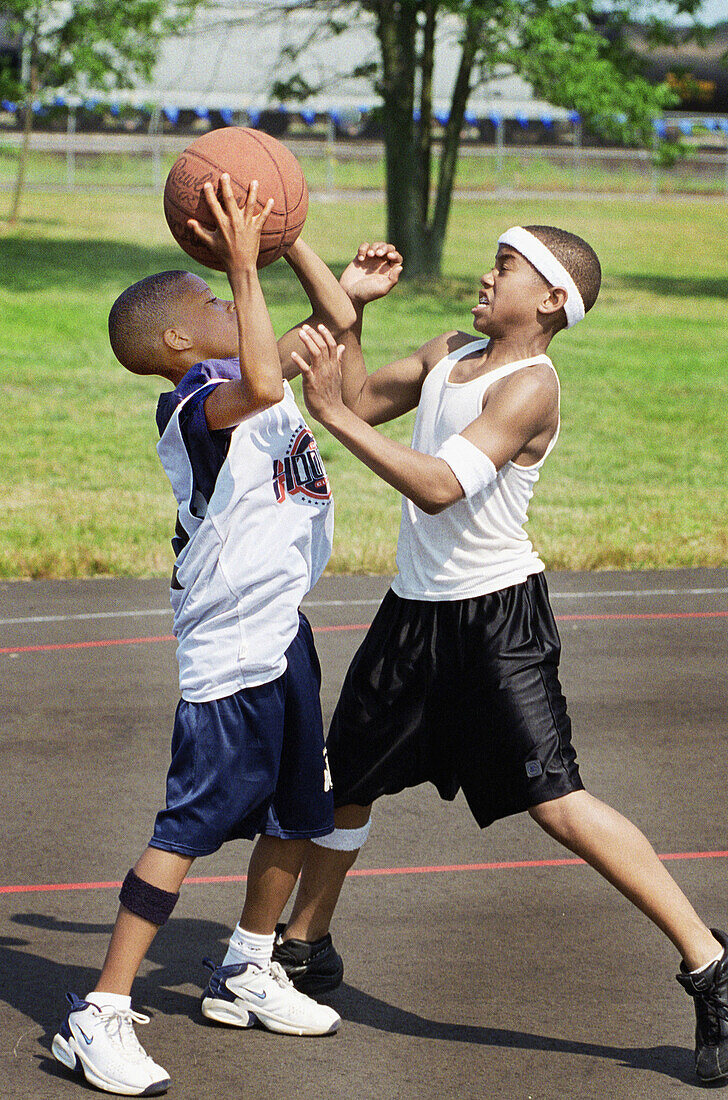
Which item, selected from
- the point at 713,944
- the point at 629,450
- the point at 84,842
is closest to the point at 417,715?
the point at 713,944

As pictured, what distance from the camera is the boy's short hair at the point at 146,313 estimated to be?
12.2ft

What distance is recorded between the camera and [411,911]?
4.65 m

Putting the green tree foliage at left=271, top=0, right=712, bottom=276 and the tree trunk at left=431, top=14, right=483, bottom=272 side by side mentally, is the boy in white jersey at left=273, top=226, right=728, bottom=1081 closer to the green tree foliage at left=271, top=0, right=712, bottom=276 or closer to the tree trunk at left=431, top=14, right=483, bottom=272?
the green tree foliage at left=271, top=0, right=712, bottom=276

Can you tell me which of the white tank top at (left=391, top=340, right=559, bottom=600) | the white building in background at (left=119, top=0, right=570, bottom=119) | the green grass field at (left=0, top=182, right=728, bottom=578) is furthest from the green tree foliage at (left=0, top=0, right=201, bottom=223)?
the white tank top at (left=391, top=340, right=559, bottom=600)

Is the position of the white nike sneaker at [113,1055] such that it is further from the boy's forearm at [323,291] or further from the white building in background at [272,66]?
the white building in background at [272,66]

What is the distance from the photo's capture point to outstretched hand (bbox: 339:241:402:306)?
415 centimetres

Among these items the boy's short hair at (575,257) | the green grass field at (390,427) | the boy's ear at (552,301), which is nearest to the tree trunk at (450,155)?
the green grass field at (390,427)

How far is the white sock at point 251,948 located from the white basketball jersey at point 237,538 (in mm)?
673

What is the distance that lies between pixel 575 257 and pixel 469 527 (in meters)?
0.76

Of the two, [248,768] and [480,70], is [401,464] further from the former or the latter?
[480,70]

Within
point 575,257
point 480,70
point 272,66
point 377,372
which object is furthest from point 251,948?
point 272,66


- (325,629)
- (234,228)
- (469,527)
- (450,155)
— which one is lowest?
(325,629)

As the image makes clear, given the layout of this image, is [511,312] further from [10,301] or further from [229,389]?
[10,301]

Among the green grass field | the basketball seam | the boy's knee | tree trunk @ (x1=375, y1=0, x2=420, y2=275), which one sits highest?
tree trunk @ (x1=375, y1=0, x2=420, y2=275)
